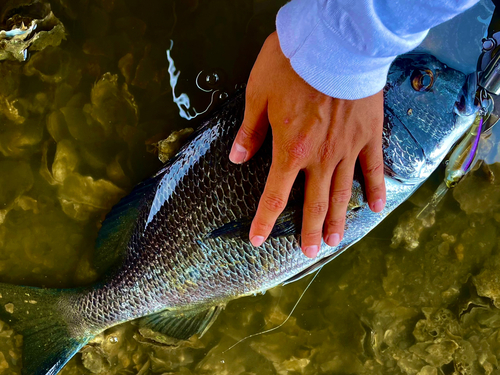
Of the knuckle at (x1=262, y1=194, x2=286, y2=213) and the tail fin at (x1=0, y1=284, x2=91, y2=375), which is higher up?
the knuckle at (x1=262, y1=194, x2=286, y2=213)

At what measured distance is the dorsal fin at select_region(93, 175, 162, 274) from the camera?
182cm

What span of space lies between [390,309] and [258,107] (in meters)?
1.55

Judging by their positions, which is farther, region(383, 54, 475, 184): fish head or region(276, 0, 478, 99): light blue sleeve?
region(383, 54, 475, 184): fish head

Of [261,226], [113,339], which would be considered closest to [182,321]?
[113,339]

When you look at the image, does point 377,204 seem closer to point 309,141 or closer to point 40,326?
point 309,141

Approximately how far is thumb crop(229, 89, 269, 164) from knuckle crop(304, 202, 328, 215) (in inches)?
12.1

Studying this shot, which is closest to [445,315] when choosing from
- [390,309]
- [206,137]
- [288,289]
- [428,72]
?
[390,309]

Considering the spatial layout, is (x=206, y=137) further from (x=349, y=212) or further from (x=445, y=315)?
(x=445, y=315)

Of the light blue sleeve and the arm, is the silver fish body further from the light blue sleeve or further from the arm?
the light blue sleeve

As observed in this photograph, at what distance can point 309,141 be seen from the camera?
1.20 meters

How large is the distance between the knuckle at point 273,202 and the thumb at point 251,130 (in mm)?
208

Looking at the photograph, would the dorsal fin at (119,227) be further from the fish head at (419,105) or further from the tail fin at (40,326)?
the fish head at (419,105)

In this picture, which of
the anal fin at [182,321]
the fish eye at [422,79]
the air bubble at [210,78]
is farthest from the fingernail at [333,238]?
the air bubble at [210,78]

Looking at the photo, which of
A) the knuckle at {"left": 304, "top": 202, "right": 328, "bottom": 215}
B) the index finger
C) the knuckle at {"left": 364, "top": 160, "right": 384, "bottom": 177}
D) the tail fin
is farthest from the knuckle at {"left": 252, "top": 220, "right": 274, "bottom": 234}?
the tail fin
